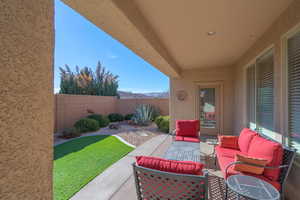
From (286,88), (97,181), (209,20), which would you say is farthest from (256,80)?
(97,181)

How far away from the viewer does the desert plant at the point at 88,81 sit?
10.7 m

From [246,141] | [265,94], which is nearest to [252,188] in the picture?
[246,141]

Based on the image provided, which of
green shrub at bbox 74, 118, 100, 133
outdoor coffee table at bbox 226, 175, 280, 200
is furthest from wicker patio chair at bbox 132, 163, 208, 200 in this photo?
green shrub at bbox 74, 118, 100, 133

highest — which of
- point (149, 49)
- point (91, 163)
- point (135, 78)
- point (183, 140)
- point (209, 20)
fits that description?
point (135, 78)

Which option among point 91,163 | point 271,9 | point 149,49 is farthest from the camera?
point 91,163

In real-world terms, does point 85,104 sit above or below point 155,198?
above

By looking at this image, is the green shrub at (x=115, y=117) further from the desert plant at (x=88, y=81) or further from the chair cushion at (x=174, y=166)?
the chair cushion at (x=174, y=166)

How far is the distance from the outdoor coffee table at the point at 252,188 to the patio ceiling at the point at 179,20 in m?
2.45

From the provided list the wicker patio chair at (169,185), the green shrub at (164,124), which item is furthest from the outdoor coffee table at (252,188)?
the green shrub at (164,124)

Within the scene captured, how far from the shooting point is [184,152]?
9.62 ft

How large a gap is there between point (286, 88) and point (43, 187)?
3.17 metres

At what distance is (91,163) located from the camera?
324cm

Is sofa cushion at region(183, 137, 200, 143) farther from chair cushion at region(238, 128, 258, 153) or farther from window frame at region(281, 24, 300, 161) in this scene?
window frame at region(281, 24, 300, 161)

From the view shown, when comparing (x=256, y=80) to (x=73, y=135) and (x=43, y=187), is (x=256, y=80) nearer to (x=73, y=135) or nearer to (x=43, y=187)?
(x=43, y=187)
